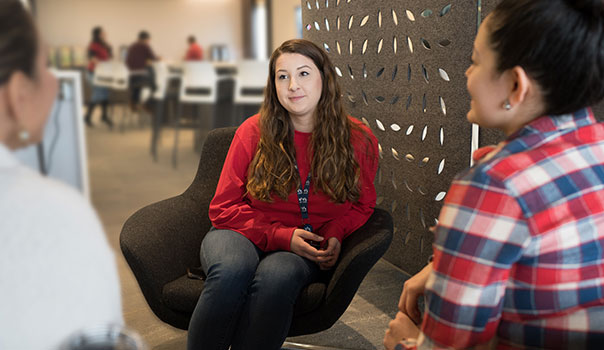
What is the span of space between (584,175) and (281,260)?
0.96m

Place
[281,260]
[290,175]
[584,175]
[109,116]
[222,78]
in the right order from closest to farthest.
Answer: [584,175], [109,116], [281,260], [290,175], [222,78]

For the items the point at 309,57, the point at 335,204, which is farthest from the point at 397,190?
the point at 309,57

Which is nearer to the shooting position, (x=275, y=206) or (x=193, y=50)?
(x=193, y=50)

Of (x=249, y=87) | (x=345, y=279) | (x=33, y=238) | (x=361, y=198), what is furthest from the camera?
(x=249, y=87)

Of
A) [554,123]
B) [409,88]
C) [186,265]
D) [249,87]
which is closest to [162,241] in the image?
[186,265]

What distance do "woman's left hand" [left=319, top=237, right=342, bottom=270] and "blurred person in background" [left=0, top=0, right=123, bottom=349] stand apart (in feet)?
3.65

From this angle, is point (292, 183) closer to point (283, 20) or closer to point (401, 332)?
point (401, 332)

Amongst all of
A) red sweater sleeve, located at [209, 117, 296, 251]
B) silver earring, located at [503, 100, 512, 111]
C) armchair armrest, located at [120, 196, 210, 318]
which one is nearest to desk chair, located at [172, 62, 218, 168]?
red sweater sleeve, located at [209, 117, 296, 251]

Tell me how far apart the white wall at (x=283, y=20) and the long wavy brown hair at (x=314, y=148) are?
0.72 metres

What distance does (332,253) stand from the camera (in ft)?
5.51

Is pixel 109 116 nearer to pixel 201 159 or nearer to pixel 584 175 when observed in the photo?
pixel 201 159

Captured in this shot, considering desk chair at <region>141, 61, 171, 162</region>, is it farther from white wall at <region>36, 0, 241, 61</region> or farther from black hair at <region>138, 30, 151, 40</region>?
black hair at <region>138, 30, 151, 40</region>

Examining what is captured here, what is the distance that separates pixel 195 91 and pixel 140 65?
3.12 feet

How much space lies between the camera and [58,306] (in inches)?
22.5
